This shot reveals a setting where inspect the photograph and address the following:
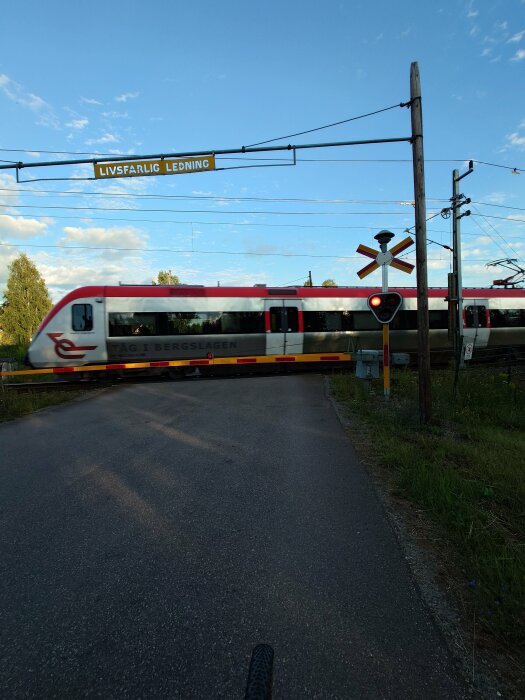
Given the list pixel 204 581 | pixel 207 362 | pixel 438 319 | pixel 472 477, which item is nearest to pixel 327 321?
pixel 207 362

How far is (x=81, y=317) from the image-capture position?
1359cm

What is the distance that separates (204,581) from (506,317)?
2004 centimetres

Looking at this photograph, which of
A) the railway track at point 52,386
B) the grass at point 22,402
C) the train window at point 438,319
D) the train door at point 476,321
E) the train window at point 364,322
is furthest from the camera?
the train door at point 476,321

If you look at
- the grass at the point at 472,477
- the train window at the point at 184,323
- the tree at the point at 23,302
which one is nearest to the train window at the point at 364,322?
the train window at the point at 184,323

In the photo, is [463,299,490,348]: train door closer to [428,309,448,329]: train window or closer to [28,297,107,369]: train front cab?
[428,309,448,329]: train window

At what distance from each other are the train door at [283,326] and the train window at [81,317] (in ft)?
21.4

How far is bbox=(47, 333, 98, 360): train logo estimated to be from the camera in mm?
13547

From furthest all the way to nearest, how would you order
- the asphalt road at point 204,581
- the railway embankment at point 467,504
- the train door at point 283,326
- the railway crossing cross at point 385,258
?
the train door at point 283,326, the railway crossing cross at point 385,258, the railway embankment at point 467,504, the asphalt road at point 204,581

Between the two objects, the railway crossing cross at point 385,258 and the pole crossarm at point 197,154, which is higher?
the pole crossarm at point 197,154

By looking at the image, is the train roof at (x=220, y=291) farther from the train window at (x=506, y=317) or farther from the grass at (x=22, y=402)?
the grass at (x=22, y=402)

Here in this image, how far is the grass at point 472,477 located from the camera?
97.1 inches

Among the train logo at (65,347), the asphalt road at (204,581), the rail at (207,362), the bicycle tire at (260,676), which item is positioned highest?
the train logo at (65,347)

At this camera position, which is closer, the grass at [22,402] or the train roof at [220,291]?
the grass at [22,402]

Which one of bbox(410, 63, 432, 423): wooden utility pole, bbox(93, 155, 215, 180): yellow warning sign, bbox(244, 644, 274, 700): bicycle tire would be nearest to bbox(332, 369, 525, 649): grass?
bbox(410, 63, 432, 423): wooden utility pole
